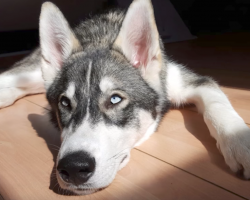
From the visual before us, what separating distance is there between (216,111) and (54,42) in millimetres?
1211

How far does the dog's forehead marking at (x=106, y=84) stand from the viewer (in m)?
1.60

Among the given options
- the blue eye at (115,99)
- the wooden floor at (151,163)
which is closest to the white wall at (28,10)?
the wooden floor at (151,163)

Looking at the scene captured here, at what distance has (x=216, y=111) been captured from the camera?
5.92ft

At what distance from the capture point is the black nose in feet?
4.11

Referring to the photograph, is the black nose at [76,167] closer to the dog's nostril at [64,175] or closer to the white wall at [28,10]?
the dog's nostril at [64,175]

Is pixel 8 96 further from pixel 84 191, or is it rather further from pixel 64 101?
pixel 84 191

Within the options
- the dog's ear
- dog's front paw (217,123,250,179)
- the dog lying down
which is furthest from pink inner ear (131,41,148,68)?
dog's front paw (217,123,250,179)

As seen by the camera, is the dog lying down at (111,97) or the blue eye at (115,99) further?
the blue eye at (115,99)

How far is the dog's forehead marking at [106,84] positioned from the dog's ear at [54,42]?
479mm

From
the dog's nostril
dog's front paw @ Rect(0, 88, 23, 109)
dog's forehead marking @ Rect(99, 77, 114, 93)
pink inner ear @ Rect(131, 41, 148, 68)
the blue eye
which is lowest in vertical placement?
dog's front paw @ Rect(0, 88, 23, 109)

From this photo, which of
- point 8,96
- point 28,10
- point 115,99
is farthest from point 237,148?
point 28,10

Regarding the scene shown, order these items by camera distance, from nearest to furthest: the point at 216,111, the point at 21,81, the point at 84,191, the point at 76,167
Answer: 1. the point at 76,167
2. the point at 84,191
3. the point at 216,111
4. the point at 21,81

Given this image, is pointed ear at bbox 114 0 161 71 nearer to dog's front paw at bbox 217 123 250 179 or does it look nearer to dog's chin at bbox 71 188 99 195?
dog's front paw at bbox 217 123 250 179

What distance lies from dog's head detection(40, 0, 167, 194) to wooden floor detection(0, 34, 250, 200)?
0.11 m
